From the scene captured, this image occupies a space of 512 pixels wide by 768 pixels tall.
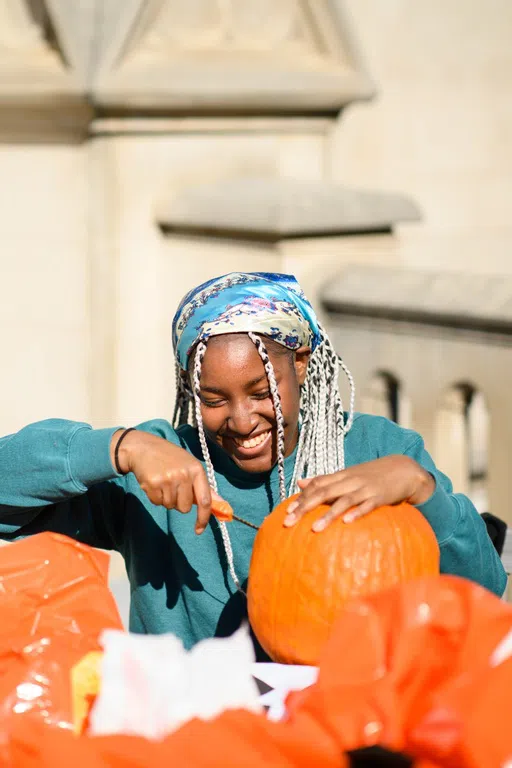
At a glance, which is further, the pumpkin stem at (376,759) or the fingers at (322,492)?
the fingers at (322,492)

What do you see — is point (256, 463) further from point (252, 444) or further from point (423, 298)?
point (423, 298)

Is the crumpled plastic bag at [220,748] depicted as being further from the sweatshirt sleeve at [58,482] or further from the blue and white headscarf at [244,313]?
the blue and white headscarf at [244,313]

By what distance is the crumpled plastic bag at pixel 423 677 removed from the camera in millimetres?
1290

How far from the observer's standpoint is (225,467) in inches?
98.3

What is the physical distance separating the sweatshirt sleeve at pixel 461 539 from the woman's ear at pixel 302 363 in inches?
12.4

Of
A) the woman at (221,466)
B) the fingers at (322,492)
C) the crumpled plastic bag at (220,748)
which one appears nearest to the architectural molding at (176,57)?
the woman at (221,466)

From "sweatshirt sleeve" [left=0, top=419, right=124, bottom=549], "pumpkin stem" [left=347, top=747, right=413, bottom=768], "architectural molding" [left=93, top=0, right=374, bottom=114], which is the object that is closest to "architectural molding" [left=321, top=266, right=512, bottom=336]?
"architectural molding" [left=93, top=0, right=374, bottom=114]

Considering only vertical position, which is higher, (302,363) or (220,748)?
(302,363)

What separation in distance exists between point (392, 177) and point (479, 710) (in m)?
6.81

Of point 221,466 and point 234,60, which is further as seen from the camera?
point 234,60

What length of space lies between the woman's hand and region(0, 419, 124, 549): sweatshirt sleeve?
39 cm

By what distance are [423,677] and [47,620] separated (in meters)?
0.62

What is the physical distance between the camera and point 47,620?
178 cm

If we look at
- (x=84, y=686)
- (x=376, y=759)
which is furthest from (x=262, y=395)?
(x=376, y=759)
